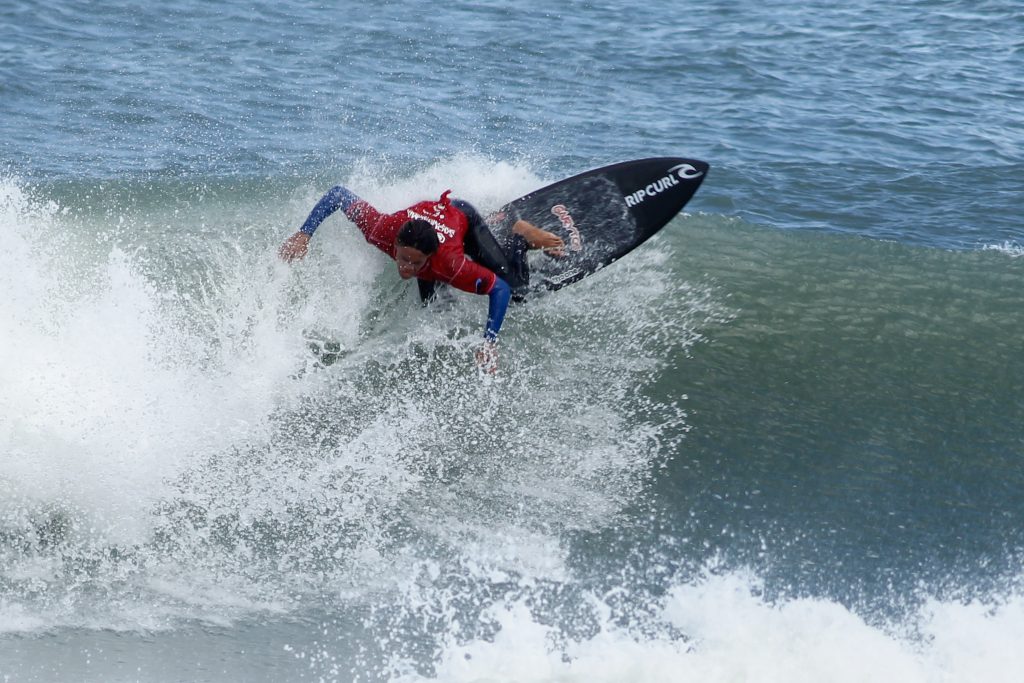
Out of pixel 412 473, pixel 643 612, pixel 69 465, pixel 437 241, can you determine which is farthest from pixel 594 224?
pixel 69 465

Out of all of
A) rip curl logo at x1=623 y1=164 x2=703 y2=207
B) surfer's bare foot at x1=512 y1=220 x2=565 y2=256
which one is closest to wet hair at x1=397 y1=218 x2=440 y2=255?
surfer's bare foot at x1=512 y1=220 x2=565 y2=256

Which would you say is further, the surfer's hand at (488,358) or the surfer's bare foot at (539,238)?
the surfer's bare foot at (539,238)

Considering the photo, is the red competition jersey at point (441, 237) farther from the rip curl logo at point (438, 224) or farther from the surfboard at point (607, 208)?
the surfboard at point (607, 208)

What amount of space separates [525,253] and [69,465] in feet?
10.3

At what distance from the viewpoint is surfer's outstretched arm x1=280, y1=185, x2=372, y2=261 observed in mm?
6289

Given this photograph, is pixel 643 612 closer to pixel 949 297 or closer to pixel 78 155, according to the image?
pixel 949 297

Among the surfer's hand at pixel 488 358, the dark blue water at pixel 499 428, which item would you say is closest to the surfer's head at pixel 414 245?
the surfer's hand at pixel 488 358

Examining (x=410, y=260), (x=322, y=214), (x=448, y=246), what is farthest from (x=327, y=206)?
(x=410, y=260)

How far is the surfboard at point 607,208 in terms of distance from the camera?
277 inches

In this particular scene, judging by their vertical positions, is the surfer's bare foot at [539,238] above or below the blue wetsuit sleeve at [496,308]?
above

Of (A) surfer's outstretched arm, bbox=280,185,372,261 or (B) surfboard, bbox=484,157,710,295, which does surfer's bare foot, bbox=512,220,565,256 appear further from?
(A) surfer's outstretched arm, bbox=280,185,372,261

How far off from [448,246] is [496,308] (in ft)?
1.51

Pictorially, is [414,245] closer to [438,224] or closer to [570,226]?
[438,224]

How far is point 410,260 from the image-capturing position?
558cm
